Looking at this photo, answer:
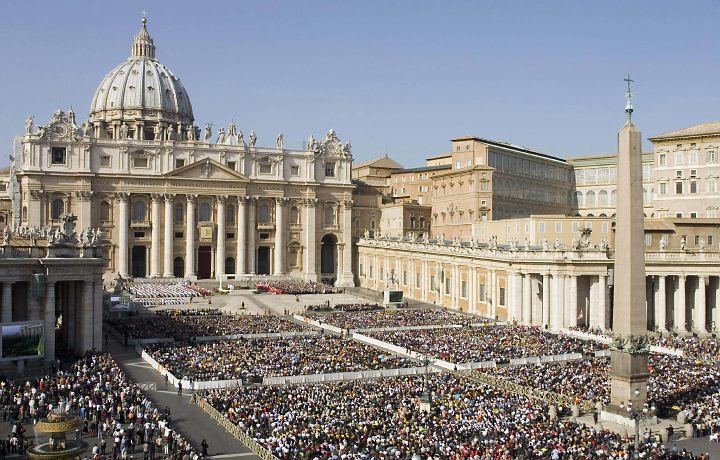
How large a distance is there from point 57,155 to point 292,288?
92.9ft

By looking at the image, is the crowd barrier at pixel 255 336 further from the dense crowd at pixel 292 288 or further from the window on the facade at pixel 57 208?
the window on the facade at pixel 57 208

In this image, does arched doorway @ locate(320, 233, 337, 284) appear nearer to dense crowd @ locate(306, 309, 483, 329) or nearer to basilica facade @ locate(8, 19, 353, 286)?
basilica facade @ locate(8, 19, 353, 286)

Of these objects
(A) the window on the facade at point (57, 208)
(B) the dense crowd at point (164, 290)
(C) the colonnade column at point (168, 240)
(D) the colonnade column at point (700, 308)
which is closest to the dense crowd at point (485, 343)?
A: (D) the colonnade column at point (700, 308)

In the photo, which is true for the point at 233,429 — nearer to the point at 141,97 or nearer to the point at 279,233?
the point at 279,233

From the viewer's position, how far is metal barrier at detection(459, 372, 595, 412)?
2995 cm

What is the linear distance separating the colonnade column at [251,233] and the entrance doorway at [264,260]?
200cm

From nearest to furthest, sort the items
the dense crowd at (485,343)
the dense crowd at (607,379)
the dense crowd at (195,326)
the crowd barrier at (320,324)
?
the dense crowd at (607,379) → the dense crowd at (485,343) → the dense crowd at (195,326) → the crowd barrier at (320,324)

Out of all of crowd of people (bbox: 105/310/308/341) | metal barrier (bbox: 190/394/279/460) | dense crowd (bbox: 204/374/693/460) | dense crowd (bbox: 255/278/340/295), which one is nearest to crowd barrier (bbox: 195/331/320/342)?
crowd of people (bbox: 105/310/308/341)

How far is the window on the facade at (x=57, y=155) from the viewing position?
8362cm

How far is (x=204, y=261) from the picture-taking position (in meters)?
90.7

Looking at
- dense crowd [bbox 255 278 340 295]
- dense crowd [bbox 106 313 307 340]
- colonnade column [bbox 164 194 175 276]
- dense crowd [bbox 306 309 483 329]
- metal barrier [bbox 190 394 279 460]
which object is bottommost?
metal barrier [bbox 190 394 279 460]

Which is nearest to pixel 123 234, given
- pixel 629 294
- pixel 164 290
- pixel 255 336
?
pixel 164 290

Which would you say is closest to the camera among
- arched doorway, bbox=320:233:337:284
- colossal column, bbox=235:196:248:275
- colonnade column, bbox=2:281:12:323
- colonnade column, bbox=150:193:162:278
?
colonnade column, bbox=2:281:12:323

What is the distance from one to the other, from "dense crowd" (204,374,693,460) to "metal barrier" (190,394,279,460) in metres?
0.22
